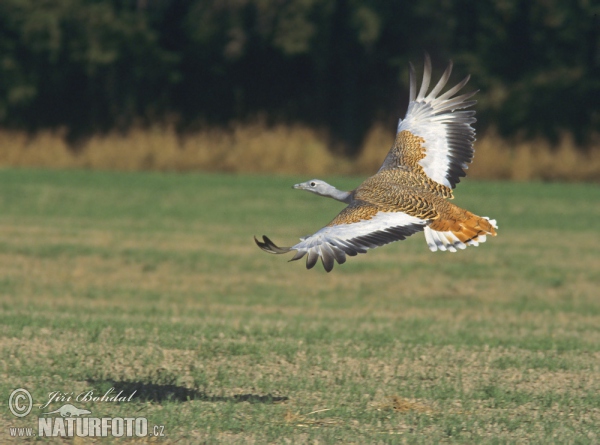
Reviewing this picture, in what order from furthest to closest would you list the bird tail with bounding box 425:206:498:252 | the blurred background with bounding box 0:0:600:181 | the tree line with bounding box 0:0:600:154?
1. the tree line with bounding box 0:0:600:154
2. the blurred background with bounding box 0:0:600:181
3. the bird tail with bounding box 425:206:498:252

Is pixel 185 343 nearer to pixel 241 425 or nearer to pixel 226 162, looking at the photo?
pixel 241 425

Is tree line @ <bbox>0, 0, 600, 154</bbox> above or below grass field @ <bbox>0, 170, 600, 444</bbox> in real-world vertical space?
above

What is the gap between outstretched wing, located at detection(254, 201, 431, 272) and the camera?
6.37m

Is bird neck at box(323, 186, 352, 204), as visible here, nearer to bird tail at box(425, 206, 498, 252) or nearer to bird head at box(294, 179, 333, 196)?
bird head at box(294, 179, 333, 196)

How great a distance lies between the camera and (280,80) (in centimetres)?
3612

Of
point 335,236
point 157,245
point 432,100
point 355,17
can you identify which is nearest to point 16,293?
point 157,245

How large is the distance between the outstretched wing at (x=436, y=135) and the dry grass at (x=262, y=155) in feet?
57.2

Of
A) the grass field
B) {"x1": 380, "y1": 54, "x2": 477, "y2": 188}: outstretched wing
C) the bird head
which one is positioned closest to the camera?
the grass field

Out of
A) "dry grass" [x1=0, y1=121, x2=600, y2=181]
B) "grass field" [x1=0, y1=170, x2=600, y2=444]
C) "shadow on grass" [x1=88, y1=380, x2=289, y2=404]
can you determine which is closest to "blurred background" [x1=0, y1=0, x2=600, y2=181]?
"dry grass" [x1=0, y1=121, x2=600, y2=181]

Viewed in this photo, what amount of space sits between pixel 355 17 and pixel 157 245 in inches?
700

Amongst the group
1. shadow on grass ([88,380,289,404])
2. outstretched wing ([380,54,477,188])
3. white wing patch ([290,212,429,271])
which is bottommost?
shadow on grass ([88,380,289,404])

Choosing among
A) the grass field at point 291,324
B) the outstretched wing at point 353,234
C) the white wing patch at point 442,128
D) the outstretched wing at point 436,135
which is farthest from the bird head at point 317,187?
the grass field at point 291,324

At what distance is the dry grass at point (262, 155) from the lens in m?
26.6

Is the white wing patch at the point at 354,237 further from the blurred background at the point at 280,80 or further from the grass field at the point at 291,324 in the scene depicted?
the blurred background at the point at 280,80
